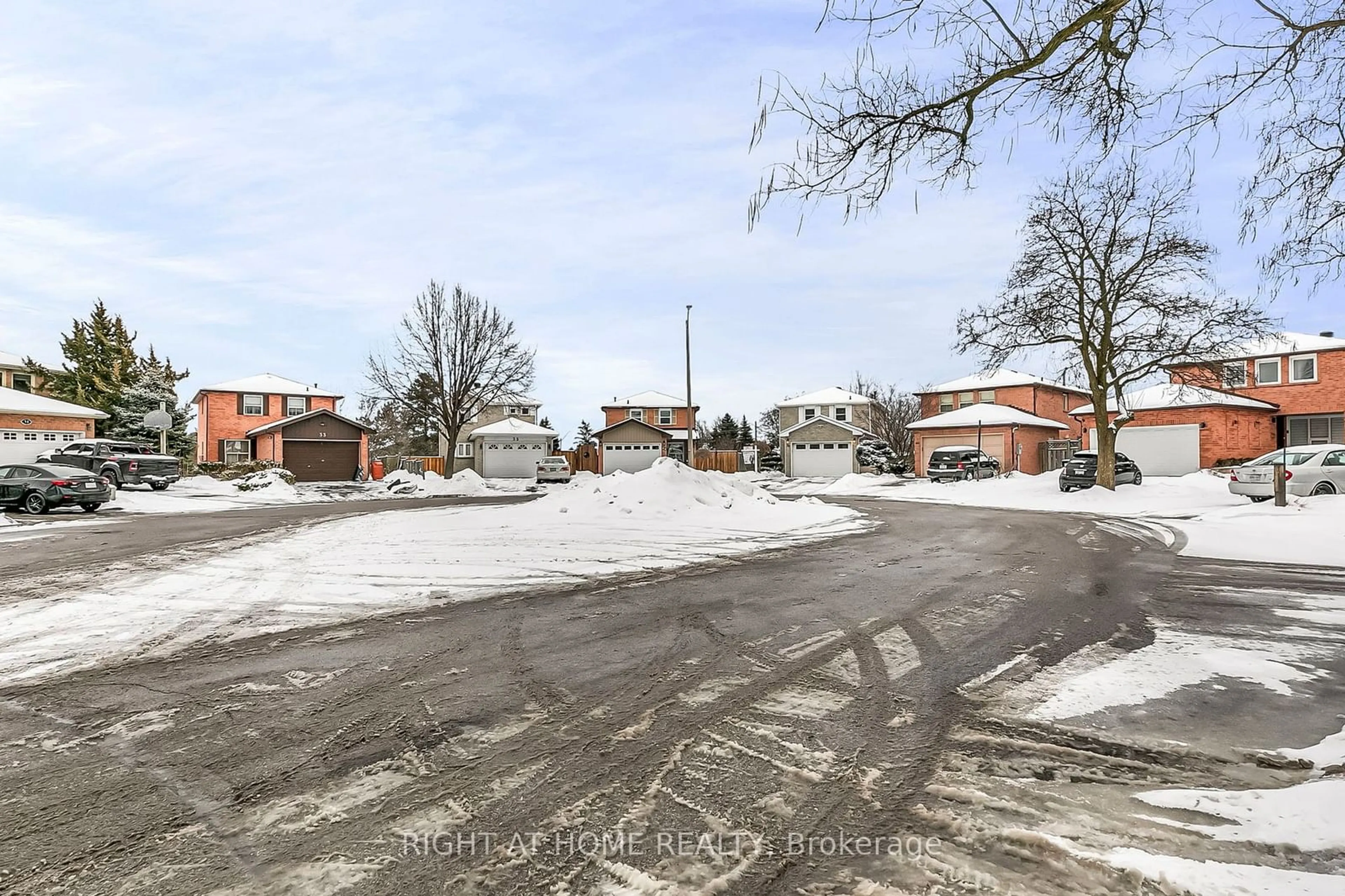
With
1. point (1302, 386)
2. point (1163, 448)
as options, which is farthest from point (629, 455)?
point (1302, 386)

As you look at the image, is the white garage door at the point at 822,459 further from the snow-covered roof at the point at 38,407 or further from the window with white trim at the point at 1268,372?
the snow-covered roof at the point at 38,407

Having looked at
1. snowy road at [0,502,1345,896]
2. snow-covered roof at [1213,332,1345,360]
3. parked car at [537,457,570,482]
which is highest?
snow-covered roof at [1213,332,1345,360]

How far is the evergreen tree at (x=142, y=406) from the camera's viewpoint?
126 feet

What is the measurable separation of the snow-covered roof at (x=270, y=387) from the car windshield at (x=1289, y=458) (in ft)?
173

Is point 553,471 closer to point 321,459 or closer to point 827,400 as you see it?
point 321,459

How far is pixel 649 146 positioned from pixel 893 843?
39.6 feet

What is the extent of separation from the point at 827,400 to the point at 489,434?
28.6 meters

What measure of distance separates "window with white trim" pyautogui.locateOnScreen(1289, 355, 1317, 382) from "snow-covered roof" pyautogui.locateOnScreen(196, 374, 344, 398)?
59714 millimetres

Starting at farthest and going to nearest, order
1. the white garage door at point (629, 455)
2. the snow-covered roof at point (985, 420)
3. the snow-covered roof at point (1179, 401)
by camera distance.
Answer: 1. the white garage door at point (629, 455)
2. the snow-covered roof at point (985, 420)
3. the snow-covered roof at point (1179, 401)

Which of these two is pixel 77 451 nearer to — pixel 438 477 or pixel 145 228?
pixel 145 228

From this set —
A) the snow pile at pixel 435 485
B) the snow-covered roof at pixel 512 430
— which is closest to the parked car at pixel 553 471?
the snow pile at pixel 435 485

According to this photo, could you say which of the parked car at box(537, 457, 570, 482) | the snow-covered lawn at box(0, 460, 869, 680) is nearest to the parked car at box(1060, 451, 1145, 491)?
the snow-covered lawn at box(0, 460, 869, 680)

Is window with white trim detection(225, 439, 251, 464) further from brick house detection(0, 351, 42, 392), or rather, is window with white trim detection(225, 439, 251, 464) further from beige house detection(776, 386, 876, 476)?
beige house detection(776, 386, 876, 476)

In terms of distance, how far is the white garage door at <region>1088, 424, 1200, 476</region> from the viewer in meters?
31.2
